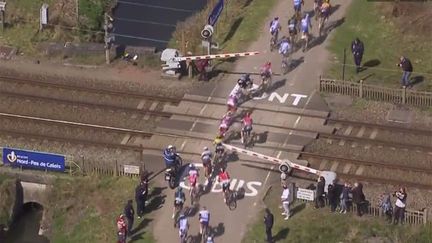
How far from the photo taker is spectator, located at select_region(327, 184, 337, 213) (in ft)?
163

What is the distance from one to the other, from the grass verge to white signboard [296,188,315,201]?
45.2 feet

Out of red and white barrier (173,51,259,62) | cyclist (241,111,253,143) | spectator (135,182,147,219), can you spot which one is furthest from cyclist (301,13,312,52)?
spectator (135,182,147,219)

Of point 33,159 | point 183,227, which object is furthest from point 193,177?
point 33,159

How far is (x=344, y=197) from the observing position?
163 feet

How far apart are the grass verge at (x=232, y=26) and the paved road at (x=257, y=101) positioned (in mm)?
596

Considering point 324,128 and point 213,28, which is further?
point 213,28

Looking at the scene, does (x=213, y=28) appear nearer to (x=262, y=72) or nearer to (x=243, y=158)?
(x=262, y=72)

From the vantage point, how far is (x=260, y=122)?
56719 millimetres

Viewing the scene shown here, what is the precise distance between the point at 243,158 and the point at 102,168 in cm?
618

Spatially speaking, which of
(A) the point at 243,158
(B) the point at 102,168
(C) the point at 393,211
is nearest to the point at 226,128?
(A) the point at 243,158

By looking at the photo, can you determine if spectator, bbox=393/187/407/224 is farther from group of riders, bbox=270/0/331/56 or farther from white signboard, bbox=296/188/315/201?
group of riders, bbox=270/0/331/56

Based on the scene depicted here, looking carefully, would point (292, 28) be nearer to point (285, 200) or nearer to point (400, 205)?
point (285, 200)

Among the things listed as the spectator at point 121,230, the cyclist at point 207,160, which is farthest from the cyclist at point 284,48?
the spectator at point 121,230

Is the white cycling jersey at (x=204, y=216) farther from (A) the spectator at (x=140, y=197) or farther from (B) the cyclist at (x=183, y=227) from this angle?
(A) the spectator at (x=140, y=197)
